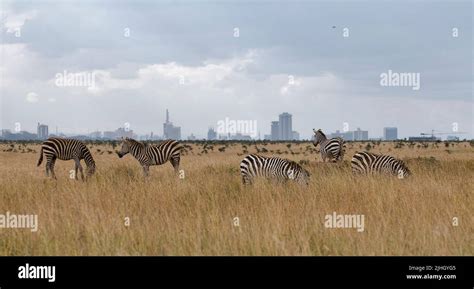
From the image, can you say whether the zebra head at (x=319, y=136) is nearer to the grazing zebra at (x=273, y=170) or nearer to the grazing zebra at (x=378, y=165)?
the grazing zebra at (x=378, y=165)

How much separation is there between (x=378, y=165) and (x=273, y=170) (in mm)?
4271

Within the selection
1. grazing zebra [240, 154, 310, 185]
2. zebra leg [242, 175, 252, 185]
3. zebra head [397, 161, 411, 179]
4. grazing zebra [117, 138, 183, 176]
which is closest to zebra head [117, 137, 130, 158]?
grazing zebra [117, 138, 183, 176]

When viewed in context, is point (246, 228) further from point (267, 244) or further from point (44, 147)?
point (44, 147)

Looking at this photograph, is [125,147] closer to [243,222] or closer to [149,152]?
[149,152]

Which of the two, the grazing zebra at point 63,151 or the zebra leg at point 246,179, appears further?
the grazing zebra at point 63,151

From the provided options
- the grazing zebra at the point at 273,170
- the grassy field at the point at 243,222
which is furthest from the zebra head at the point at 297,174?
the grassy field at the point at 243,222

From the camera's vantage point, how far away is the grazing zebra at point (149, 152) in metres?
20.2

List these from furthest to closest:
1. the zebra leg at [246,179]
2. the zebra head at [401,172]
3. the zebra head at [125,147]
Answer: the zebra head at [125,147], the zebra head at [401,172], the zebra leg at [246,179]

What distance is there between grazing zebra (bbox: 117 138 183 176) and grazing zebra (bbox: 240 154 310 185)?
532cm

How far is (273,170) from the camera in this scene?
48.3 ft

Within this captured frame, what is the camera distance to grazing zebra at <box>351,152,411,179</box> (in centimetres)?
1664

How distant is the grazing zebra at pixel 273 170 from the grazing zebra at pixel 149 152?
17.4 ft

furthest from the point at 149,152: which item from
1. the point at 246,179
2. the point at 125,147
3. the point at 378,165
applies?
the point at 378,165
